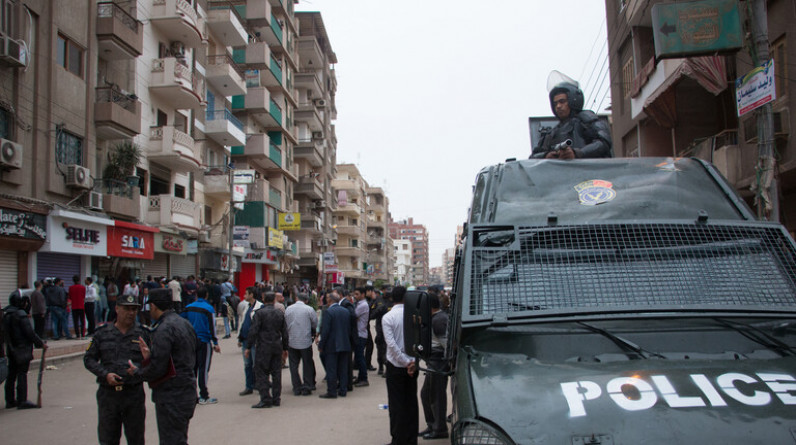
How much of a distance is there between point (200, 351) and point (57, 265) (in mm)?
11960

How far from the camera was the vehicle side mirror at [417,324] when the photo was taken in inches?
149

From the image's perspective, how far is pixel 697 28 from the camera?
11758 mm

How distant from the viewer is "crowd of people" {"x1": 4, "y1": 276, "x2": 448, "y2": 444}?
5.18 m

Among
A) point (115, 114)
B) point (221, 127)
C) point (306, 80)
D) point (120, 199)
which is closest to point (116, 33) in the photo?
point (115, 114)

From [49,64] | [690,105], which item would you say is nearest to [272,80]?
[49,64]

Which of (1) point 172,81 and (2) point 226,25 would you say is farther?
(2) point 226,25

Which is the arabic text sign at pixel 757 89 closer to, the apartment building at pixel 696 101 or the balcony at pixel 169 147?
the apartment building at pixel 696 101

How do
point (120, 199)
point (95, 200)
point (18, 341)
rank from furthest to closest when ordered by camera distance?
point (120, 199) → point (95, 200) → point (18, 341)

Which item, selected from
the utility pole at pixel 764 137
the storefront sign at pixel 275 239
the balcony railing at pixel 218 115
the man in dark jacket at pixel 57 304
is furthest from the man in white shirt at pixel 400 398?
the storefront sign at pixel 275 239

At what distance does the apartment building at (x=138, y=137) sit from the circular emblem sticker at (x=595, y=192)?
15982 mm

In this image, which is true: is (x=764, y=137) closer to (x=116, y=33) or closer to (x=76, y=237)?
(x=76, y=237)

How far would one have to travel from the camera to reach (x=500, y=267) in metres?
3.75

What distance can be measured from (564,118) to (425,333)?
127 inches

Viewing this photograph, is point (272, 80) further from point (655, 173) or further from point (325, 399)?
point (655, 173)
